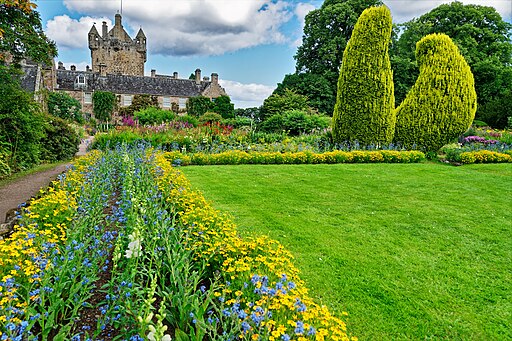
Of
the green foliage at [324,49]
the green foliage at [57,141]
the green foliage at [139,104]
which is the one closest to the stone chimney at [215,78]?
the green foliage at [139,104]

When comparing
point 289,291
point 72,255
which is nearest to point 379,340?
point 289,291

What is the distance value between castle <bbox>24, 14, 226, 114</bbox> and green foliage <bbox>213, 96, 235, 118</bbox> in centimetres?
141

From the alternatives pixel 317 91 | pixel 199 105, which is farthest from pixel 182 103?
pixel 317 91

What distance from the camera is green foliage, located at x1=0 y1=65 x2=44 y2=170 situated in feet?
27.9

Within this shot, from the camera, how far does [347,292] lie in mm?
2986

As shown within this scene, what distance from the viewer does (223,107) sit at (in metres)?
39.0

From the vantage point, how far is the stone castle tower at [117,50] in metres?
42.4

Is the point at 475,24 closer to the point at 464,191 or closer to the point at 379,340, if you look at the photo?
the point at 464,191

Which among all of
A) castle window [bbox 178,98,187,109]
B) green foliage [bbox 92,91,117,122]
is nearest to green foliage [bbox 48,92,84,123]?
green foliage [bbox 92,91,117,122]

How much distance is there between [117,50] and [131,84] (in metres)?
7.60

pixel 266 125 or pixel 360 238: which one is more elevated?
pixel 266 125

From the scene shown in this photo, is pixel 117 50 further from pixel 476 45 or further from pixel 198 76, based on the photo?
pixel 476 45

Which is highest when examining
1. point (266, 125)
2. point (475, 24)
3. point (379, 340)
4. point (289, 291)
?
point (475, 24)

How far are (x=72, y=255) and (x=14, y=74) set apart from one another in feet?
29.1
